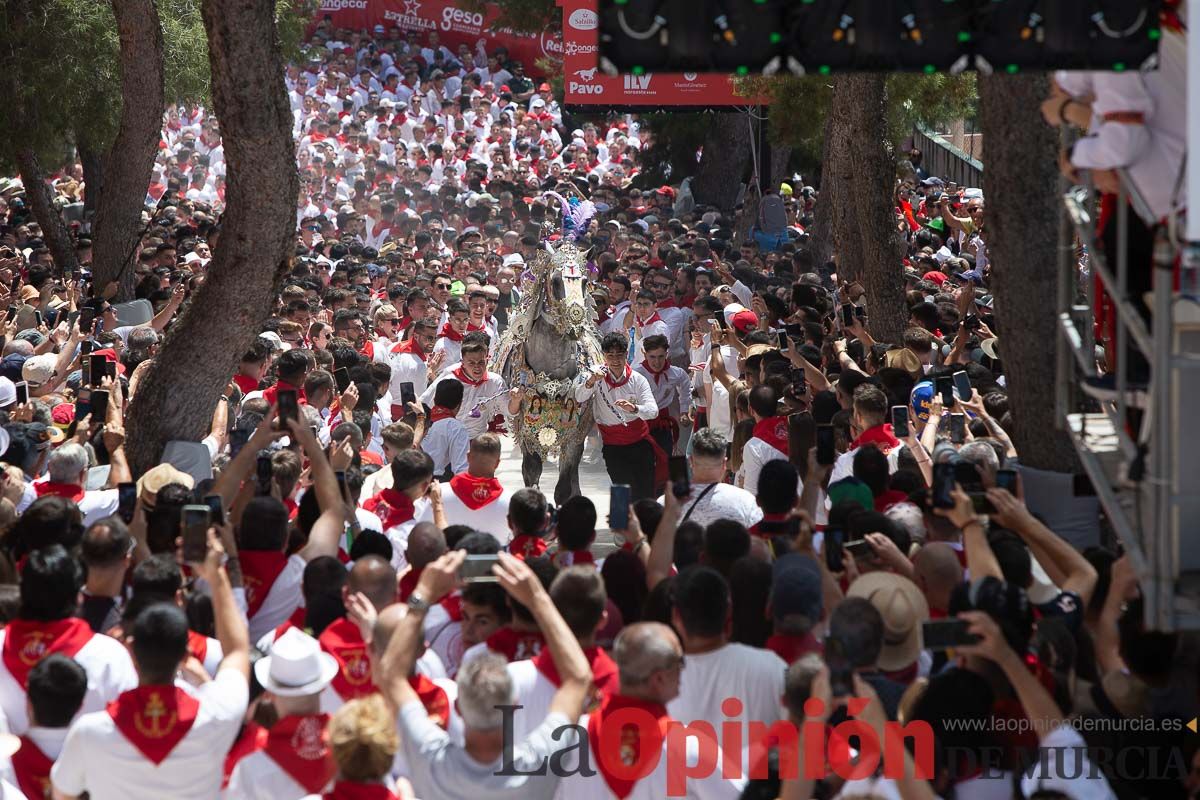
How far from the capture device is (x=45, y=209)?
1734 centimetres

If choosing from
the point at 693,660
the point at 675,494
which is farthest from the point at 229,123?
the point at 693,660

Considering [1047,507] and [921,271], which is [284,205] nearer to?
[1047,507]

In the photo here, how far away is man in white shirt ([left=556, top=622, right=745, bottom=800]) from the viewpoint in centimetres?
522

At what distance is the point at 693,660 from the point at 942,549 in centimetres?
123

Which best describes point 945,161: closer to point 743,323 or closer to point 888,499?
point 743,323

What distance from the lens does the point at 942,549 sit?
20.9 ft

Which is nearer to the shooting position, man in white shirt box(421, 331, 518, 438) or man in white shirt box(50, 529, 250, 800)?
man in white shirt box(50, 529, 250, 800)

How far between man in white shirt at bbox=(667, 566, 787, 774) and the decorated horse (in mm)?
6464

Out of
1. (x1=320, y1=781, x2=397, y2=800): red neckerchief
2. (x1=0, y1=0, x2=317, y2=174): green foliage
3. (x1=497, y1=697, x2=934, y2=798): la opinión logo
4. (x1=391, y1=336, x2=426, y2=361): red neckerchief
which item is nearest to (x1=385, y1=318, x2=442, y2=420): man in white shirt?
(x1=391, y1=336, x2=426, y2=361): red neckerchief

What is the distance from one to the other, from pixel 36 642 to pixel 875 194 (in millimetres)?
10108

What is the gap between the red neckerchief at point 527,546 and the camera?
7.64 m

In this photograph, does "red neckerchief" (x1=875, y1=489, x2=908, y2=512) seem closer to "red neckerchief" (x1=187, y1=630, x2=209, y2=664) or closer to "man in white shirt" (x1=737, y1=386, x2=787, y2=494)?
"man in white shirt" (x1=737, y1=386, x2=787, y2=494)

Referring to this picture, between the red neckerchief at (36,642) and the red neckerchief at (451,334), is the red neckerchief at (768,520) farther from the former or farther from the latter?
the red neckerchief at (451,334)

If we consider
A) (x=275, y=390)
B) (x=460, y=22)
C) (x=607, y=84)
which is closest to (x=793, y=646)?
(x=275, y=390)
